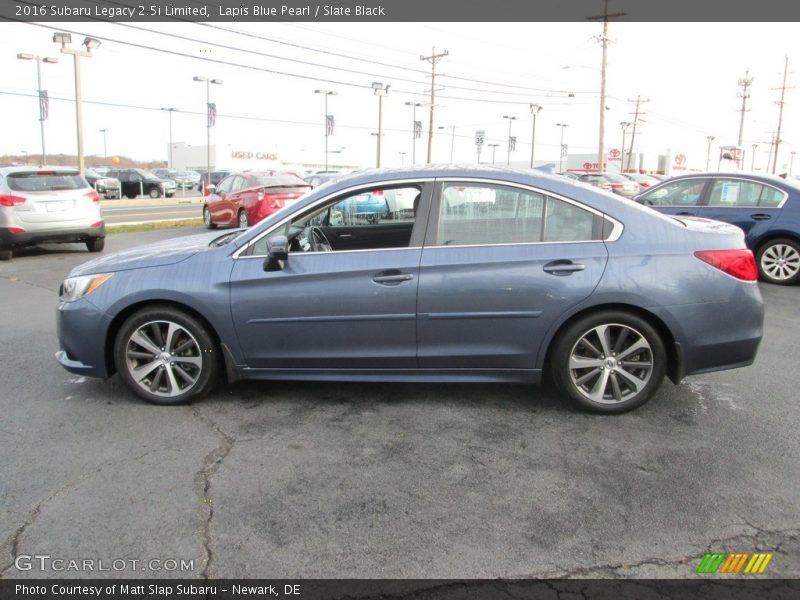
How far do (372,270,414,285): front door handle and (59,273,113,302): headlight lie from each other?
188 centimetres

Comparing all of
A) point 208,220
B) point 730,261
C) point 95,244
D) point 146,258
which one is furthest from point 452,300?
point 208,220

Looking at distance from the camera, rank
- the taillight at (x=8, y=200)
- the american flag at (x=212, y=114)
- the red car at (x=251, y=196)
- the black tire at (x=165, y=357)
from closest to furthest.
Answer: the black tire at (x=165, y=357)
the taillight at (x=8, y=200)
the red car at (x=251, y=196)
the american flag at (x=212, y=114)

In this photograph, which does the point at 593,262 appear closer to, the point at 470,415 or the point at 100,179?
the point at 470,415

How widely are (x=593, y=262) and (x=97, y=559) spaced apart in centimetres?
316

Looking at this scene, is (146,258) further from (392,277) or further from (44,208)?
(44,208)

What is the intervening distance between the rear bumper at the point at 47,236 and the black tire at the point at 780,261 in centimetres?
1110

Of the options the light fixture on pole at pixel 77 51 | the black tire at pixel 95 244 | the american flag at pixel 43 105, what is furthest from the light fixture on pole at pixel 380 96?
the american flag at pixel 43 105

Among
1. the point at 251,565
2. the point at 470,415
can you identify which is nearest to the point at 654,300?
the point at 470,415

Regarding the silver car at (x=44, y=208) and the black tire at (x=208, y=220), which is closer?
the silver car at (x=44, y=208)

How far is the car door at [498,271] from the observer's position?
400cm

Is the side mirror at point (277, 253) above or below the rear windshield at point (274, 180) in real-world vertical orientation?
below

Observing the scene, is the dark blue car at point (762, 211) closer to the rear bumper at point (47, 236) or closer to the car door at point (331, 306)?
the car door at point (331, 306)

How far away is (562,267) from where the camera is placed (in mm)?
4004

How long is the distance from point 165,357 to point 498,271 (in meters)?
2.33
